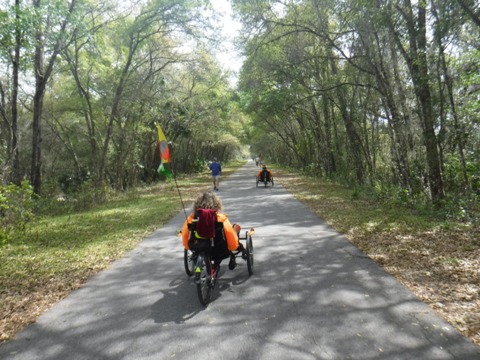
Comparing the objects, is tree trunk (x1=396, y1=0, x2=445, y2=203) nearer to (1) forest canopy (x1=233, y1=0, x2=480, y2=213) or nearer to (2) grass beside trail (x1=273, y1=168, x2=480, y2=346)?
(1) forest canopy (x1=233, y1=0, x2=480, y2=213)

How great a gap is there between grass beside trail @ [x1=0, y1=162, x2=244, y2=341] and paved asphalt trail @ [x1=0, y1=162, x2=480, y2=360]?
0.33m

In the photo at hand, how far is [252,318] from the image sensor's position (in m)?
3.37

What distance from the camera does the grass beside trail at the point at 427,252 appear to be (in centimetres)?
358

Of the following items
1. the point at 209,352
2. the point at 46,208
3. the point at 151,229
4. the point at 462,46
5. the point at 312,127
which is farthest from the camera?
the point at 312,127

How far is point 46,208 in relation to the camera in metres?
12.0

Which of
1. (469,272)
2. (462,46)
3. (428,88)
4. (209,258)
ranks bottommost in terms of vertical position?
(469,272)

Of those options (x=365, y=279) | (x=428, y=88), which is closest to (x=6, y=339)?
(x=365, y=279)

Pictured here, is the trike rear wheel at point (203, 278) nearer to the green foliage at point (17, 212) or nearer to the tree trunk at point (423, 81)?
the green foliage at point (17, 212)

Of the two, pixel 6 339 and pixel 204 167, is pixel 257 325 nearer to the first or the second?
pixel 6 339

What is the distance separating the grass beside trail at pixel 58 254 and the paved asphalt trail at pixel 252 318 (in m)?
0.33

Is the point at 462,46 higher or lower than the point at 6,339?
higher

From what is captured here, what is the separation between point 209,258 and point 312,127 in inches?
837

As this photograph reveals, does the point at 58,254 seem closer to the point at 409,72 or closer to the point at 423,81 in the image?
the point at 423,81

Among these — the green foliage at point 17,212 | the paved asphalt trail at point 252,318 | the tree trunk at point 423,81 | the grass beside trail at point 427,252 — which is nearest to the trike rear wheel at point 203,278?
the paved asphalt trail at point 252,318
